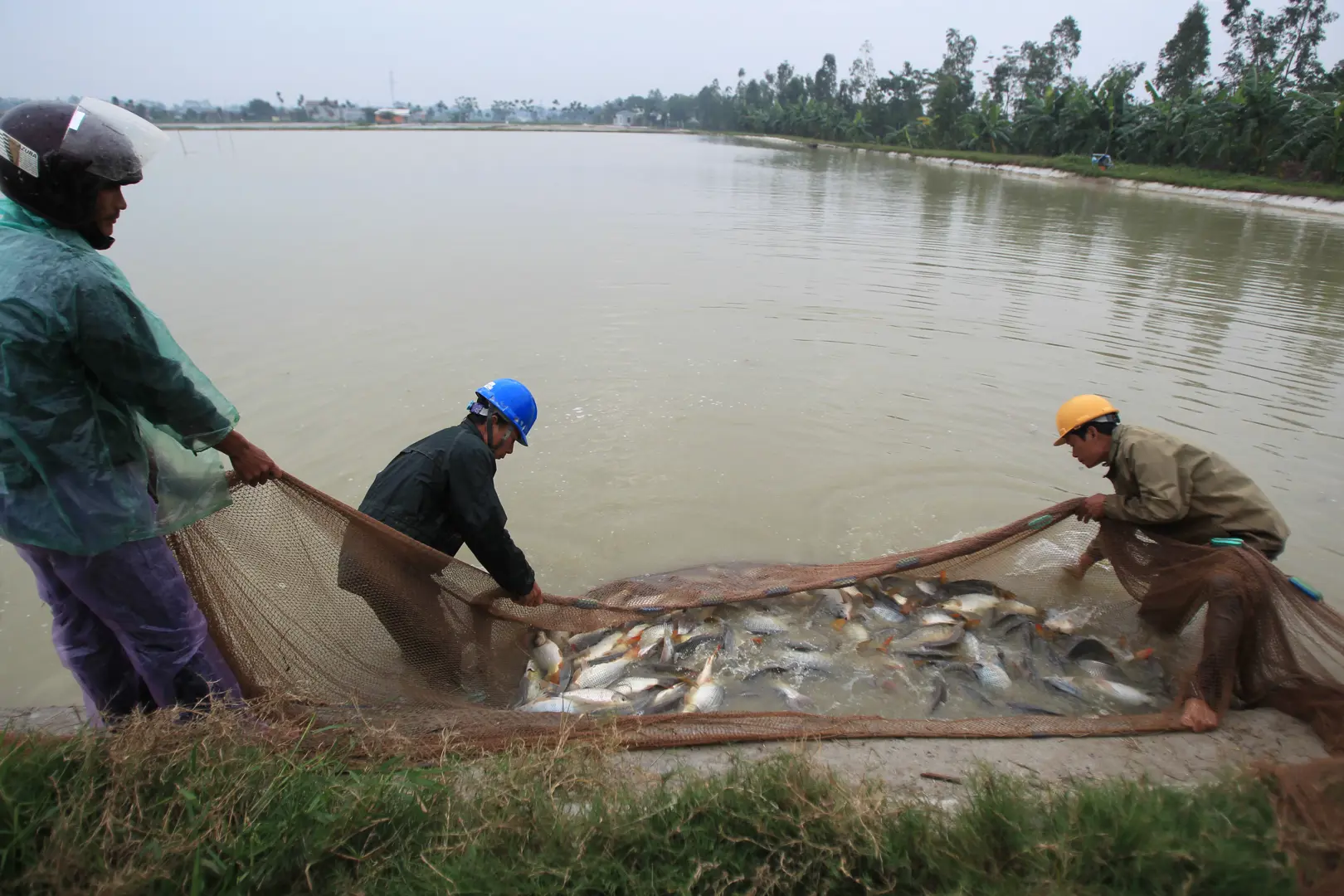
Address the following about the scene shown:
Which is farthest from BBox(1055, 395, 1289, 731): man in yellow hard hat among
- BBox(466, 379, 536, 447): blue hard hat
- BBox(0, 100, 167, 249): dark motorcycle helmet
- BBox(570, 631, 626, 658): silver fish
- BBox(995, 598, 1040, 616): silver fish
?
BBox(0, 100, 167, 249): dark motorcycle helmet

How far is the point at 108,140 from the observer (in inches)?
94.8

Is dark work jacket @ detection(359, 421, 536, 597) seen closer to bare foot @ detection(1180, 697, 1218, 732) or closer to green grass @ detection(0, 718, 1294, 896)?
green grass @ detection(0, 718, 1294, 896)

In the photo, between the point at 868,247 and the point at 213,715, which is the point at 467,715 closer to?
the point at 213,715

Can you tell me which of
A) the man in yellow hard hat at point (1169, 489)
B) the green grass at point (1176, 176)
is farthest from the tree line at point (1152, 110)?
the man in yellow hard hat at point (1169, 489)

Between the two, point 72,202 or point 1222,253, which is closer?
point 72,202

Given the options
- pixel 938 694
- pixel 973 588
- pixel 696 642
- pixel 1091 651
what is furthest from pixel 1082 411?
pixel 696 642

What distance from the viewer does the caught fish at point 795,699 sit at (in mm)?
4145

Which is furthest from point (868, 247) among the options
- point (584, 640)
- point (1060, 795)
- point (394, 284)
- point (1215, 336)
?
point (1060, 795)

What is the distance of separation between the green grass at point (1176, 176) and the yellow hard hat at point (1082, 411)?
108 feet

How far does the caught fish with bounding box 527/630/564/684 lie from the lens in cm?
417

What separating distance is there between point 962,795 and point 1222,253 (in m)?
20.6

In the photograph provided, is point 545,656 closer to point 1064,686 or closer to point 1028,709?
point 1028,709

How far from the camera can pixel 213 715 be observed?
2643mm

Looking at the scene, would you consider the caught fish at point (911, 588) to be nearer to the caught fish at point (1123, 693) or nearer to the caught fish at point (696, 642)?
the caught fish at point (1123, 693)
